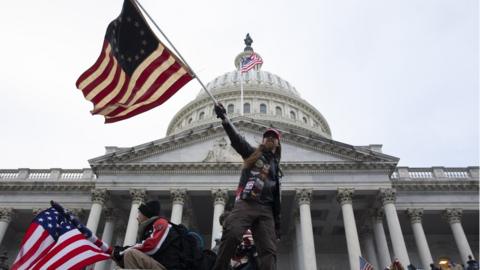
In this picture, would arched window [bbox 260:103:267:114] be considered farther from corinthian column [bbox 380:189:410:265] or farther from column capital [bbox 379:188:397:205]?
corinthian column [bbox 380:189:410:265]

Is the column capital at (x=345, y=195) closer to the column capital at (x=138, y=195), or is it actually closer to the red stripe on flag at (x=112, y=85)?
the column capital at (x=138, y=195)

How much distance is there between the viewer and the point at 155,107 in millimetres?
9242

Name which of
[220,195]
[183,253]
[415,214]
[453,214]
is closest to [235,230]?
[183,253]

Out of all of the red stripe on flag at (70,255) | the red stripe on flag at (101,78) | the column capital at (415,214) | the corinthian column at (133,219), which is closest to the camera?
the red stripe on flag at (70,255)

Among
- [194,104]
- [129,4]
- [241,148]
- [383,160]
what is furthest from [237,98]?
[241,148]

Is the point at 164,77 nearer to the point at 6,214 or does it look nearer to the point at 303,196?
the point at 303,196

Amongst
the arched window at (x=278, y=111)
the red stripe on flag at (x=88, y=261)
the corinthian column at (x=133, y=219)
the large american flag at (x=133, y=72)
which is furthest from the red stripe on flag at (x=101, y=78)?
the arched window at (x=278, y=111)

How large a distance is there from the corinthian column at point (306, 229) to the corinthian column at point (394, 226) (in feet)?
17.4

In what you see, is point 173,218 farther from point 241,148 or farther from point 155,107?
point 241,148

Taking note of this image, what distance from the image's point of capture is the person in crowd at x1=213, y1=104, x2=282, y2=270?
5.15 m

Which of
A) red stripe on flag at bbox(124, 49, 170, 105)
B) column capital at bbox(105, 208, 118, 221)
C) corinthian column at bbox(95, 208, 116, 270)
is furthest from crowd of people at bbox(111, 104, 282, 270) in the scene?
column capital at bbox(105, 208, 118, 221)

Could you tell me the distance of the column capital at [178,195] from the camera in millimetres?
29219

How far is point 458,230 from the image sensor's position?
30641 millimetres

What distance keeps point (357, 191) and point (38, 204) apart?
26436 mm
